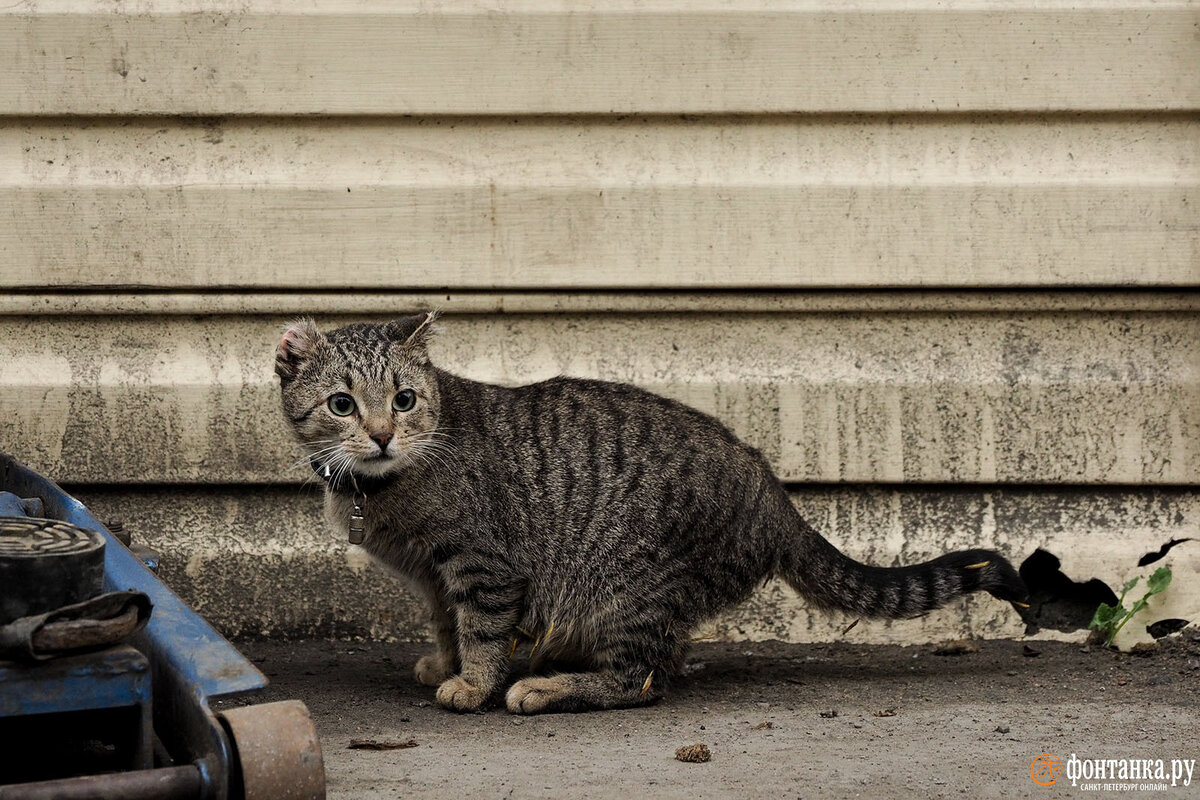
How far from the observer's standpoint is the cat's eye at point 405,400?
3844 mm

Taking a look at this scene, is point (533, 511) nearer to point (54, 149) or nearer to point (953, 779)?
point (953, 779)

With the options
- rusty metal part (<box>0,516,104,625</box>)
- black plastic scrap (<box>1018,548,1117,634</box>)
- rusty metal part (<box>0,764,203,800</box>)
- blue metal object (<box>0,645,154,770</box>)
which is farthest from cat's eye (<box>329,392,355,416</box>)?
black plastic scrap (<box>1018,548,1117,634</box>)

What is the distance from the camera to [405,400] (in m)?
3.87

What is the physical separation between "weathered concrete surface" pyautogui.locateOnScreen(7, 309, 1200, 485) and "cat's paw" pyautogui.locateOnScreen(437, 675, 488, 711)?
1.22 meters

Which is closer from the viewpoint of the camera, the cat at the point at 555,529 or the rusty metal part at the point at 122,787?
the rusty metal part at the point at 122,787

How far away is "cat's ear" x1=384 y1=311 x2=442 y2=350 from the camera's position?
153 inches

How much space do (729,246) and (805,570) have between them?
4.20 feet

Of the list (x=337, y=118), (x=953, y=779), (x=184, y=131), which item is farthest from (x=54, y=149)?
(x=953, y=779)

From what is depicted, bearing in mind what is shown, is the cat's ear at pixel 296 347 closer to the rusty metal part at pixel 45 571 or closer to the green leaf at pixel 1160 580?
the rusty metal part at pixel 45 571

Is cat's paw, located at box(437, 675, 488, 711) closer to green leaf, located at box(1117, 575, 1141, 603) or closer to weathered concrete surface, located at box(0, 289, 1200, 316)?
weathered concrete surface, located at box(0, 289, 1200, 316)

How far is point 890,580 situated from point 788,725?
711 mm

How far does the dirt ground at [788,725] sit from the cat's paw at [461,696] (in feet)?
0.19

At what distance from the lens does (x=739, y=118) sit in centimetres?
459

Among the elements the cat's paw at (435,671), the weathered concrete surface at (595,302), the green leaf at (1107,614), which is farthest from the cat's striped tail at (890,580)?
the cat's paw at (435,671)
